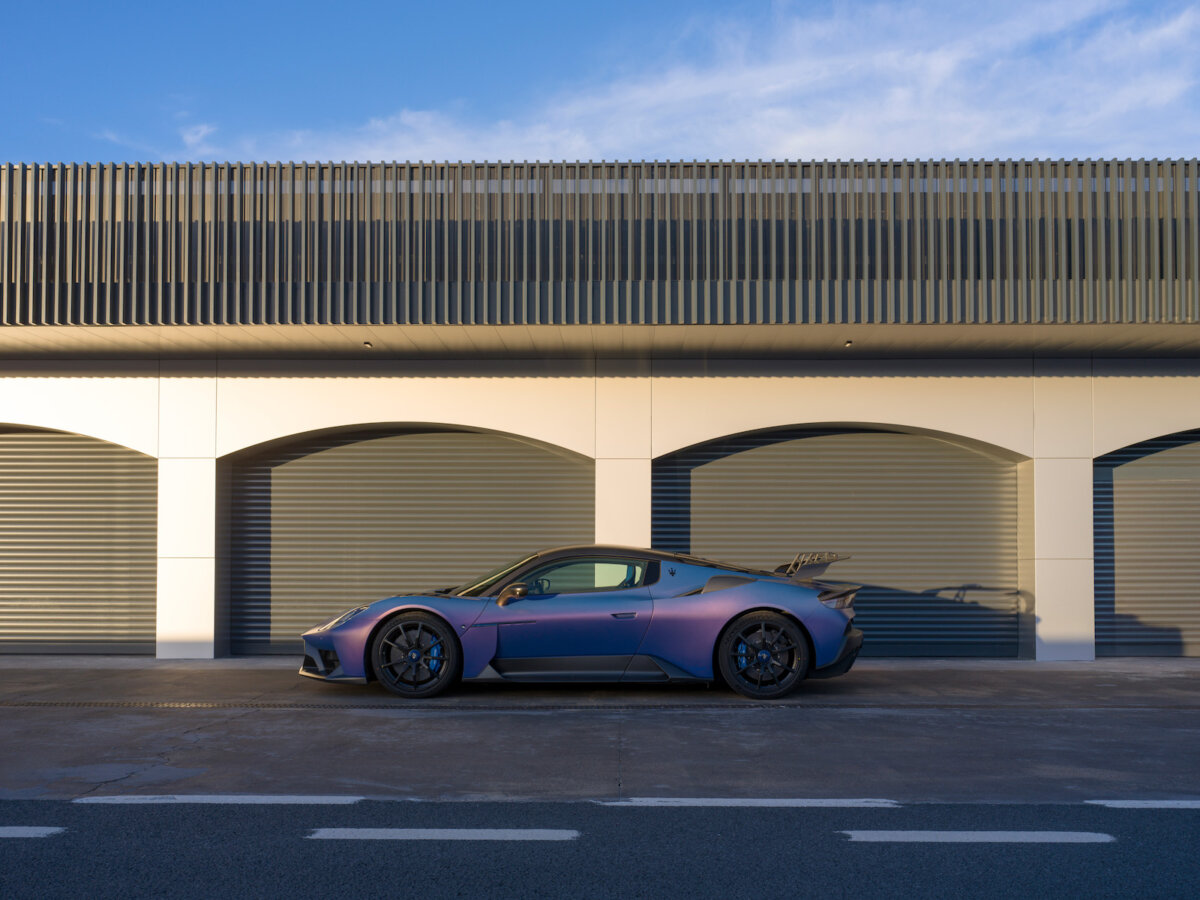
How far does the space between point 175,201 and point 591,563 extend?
18.1 feet

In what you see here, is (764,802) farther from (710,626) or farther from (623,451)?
(623,451)

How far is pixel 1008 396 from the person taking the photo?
38.3ft

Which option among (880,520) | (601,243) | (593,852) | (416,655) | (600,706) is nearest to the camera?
(593,852)

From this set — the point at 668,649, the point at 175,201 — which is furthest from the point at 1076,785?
the point at 175,201

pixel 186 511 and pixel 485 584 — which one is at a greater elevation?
pixel 186 511

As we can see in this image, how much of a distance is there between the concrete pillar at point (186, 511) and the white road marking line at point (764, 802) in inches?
298

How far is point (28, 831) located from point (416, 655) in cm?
393

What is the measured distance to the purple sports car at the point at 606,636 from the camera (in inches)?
335

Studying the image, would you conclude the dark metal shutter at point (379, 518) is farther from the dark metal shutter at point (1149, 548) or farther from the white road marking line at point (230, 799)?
the white road marking line at point (230, 799)

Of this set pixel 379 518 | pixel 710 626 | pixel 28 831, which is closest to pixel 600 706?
pixel 710 626

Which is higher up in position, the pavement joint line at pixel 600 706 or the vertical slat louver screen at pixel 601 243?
the vertical slat louver screen at pixel 601 243

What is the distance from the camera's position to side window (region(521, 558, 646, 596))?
8.70 meters

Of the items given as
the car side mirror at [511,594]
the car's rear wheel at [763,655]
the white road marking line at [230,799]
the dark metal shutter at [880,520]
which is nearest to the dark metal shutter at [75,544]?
the car side mirror at [511,594]

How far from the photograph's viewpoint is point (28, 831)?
4.83 meters
